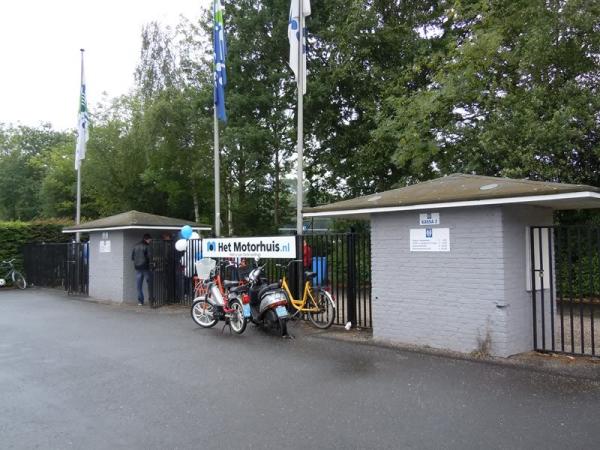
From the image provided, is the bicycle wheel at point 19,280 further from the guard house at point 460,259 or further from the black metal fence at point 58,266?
the guard house at point 460,259

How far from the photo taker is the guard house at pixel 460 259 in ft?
23.8

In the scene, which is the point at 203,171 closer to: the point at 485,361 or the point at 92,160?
the point at 92,160

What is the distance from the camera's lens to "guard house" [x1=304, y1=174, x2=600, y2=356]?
7.25m

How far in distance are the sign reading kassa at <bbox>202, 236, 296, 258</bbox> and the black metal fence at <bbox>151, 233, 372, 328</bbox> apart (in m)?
0.27

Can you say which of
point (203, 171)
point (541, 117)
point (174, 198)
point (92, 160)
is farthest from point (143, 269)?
point (92, 160)

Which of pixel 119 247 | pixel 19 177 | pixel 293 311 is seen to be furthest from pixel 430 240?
pixel 19 177

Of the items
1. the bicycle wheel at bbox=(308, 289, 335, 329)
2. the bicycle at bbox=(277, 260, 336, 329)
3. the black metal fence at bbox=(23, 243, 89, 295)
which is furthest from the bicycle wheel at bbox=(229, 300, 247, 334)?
the black metal fence at bbox=(23, 243, 89, 295)

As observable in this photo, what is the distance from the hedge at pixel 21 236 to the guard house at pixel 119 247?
24.8 ft

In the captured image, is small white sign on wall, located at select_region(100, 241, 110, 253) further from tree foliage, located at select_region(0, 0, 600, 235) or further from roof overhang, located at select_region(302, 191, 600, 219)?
roof overhang, located at select_region(302, 191, 600, 219)

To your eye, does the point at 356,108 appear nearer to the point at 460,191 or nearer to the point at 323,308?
the point at 323,308

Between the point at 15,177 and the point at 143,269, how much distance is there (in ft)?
140

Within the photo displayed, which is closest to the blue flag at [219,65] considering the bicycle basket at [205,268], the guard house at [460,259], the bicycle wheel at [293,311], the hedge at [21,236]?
the bicycle basket at [205,268]

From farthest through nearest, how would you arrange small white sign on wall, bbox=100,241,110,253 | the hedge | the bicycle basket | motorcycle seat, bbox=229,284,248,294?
the hedge < small white sign on wall, bbox=100,241,110,253 < the bicycle basket < motorcycle seat, bbox=229,284,248,294

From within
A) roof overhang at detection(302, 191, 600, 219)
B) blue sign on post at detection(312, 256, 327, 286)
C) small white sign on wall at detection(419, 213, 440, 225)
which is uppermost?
roof overhang at detection(302, 191, 600, 219)
